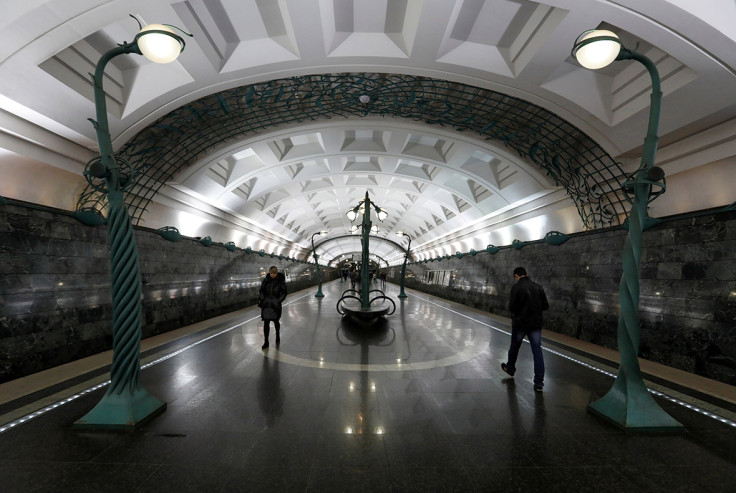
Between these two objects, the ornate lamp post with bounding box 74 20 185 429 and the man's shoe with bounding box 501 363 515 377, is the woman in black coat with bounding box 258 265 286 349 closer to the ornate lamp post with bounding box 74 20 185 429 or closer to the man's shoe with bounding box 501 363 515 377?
the ornate lamp post with bounding box 74 20 185 429

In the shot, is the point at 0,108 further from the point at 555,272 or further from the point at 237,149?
the point at 555,272

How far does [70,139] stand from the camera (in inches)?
249

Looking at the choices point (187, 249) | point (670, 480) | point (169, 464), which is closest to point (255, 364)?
point (169, 464)

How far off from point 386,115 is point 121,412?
30.2 ft

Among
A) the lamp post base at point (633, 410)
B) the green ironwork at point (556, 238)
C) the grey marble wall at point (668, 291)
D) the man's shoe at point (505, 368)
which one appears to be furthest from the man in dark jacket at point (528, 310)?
the green ironwork at point (556, 238)

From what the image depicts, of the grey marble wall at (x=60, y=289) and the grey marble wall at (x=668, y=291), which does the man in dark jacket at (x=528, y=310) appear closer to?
the grey marble wall at (x=668, y=291)

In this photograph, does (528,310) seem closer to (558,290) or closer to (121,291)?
(121,291)

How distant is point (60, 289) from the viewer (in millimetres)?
5043

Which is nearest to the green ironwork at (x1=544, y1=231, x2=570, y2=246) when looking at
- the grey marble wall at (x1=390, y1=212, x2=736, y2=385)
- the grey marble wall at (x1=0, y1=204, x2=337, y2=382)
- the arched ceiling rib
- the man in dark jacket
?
the grey marble wall at (x1=390, y1=212, x2=736, y2=385)

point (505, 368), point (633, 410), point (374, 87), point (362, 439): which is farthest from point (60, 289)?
point (633, 410)

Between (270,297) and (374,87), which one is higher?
(374,87)

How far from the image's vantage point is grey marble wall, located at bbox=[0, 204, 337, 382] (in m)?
4.31

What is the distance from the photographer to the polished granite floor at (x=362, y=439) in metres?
2.15

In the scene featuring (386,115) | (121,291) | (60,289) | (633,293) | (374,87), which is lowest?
(60,289)
